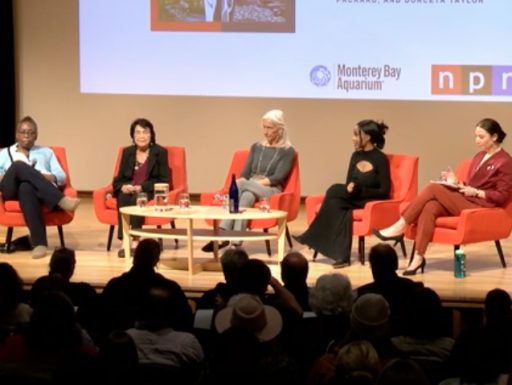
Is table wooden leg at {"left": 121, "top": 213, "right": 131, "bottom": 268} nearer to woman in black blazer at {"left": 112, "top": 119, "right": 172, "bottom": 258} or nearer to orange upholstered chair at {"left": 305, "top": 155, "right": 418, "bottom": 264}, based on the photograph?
woman in black blazer at {"left": 112, "top": 119, "right": 172, "bottom": 258}

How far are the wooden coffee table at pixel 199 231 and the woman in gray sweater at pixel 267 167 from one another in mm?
365

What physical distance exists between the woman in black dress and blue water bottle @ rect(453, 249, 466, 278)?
2.52 feet

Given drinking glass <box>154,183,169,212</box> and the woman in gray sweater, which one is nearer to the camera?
drinking glass <box>154,183,169,212</box>

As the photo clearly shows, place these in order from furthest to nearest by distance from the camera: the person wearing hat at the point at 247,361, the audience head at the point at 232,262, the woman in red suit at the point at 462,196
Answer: the woman in red suit at the point at 462,196 < the audience head at the point at 232,262 < the person wearing hat at the point at 247,361

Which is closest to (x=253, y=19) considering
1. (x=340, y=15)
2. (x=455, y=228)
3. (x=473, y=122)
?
(x=340, y=15)

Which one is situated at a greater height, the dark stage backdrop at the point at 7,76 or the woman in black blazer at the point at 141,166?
the dark stage backdrop at the point at 7,76

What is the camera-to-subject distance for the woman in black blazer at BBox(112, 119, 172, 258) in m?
7.20

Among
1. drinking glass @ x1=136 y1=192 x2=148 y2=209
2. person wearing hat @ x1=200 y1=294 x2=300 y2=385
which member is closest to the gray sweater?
drinking glass @ x1=136 y1=192 x2=148 y2=209

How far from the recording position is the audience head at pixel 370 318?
3395 mm

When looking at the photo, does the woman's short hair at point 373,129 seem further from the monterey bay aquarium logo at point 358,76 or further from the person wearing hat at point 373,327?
the person wearing hat at point 373,327

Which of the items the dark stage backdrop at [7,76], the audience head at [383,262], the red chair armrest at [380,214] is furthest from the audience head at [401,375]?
the dark stage backdrop at [7,76]

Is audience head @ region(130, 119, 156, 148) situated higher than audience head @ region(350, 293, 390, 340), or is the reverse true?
audience head @ region(130, 119, 156, 148)

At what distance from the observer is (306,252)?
7.39 metres

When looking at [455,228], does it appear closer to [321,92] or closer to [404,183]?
[404,183]
